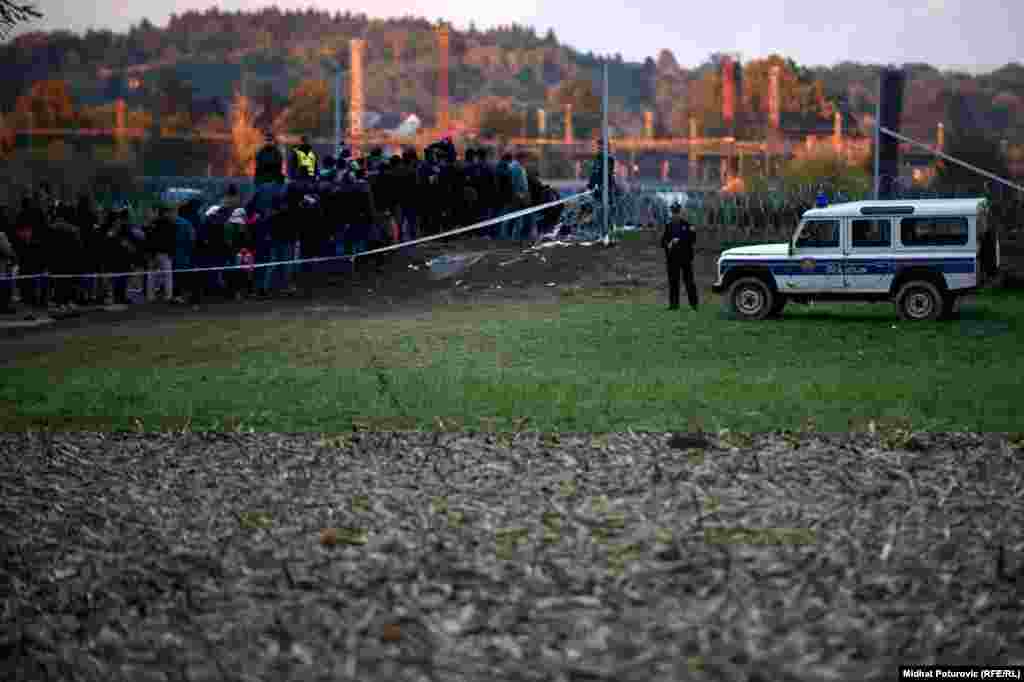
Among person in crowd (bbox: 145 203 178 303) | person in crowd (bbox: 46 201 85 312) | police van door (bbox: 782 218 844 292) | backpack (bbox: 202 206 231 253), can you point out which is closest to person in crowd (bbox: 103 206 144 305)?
person in crowd (bbox: 145 203 178 303)

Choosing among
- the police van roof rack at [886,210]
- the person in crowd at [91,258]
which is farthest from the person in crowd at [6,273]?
the police van roof rack at [886,210]

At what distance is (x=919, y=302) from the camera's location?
89.0ft

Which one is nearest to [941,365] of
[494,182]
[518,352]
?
[518,352]

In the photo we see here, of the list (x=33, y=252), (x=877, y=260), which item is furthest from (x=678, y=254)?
(x=33, y=252)

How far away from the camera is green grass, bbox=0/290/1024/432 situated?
1708cm

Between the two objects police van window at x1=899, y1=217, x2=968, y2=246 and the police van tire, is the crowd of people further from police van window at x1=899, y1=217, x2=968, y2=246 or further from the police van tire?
the police van tire

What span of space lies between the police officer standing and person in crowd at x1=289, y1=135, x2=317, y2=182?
1110 cm

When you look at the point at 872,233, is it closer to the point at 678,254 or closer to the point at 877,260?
the point at 877,260

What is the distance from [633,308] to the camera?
2986 cm

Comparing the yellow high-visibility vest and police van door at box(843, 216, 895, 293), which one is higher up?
the yellow high-visibility vest

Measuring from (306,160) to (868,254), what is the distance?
609 inches

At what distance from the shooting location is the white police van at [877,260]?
26875 millimetres

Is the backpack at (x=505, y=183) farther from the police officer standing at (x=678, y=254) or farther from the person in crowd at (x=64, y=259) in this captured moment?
the police officer standing at (x=678, y=254)

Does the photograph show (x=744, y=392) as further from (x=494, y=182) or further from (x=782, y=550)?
(x=494, y=182)
